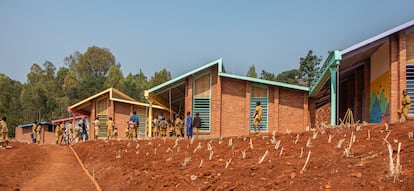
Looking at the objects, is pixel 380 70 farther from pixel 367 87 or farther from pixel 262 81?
pixel 262 81

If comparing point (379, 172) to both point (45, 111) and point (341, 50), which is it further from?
point (45, 111)

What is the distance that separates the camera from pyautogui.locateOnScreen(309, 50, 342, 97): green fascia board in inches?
655

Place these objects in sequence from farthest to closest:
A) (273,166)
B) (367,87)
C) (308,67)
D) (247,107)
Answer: (308,67)
(247,107)
(367,87)
(273,166)

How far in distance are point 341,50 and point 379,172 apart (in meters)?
11.1

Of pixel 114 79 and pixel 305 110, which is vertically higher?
pixel 114 79

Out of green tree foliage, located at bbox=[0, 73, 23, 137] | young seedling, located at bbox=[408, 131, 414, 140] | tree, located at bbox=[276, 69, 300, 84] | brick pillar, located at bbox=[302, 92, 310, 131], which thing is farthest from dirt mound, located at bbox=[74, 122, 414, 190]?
tree, located at bbox=[276, 69, 300, 84]

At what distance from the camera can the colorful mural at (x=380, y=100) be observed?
17641mm

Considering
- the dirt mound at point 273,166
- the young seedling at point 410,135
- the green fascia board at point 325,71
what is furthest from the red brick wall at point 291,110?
the young seedling at point 410,135

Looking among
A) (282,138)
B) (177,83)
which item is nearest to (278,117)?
(177,83)

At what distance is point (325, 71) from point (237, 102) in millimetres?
5145

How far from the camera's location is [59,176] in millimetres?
12828

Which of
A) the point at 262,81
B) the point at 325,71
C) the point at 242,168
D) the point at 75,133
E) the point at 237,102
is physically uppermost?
the point at 325,71

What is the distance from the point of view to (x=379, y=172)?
20.8ft

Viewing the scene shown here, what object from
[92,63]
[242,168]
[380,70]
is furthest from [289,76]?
[242,168]
